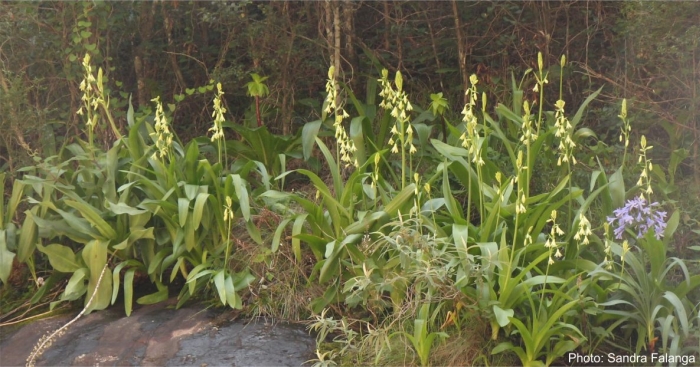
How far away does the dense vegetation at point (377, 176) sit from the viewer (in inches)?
150

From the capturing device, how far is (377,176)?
14.2 ft

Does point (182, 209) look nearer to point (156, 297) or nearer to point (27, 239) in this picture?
point (156, 297)

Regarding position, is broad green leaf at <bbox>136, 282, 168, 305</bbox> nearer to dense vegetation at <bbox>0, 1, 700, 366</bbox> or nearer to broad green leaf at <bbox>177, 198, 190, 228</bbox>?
dense vegetation at <bbox>0, 1, 700, 366</bbox>

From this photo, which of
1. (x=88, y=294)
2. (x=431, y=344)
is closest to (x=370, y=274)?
(x=431, y=344)

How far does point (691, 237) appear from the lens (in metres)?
4.39

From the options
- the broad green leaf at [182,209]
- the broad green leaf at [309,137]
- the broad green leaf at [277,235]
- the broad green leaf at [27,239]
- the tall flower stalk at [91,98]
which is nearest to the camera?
the broad green leaf at [277,235]

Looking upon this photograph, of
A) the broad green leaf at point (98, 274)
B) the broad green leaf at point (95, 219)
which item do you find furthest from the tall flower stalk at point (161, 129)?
the broad green leaf at point (98, 274)

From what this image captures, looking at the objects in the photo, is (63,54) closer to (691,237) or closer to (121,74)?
(121,74)

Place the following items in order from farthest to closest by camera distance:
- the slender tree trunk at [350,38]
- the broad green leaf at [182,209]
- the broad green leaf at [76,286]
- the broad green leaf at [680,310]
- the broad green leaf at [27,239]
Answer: the slender tree trunk at [350,38]
the broad green leaf at [27,239]
the broad green leaf at [76,286]
the broad green leaf at [182,209]
the broad green leaf at [680,310]

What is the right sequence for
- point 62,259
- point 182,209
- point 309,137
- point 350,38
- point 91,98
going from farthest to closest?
point 350,38 < point 309,137 < point 91,98 < point 62,259 < point 182,209

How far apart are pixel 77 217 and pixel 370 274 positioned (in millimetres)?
1813

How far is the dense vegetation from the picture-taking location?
3807mm

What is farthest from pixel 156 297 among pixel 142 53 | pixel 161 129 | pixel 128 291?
pixel 142 53

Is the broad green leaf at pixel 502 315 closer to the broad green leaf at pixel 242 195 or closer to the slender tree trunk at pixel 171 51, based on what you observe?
the broad green leaf at pixel 242 195
